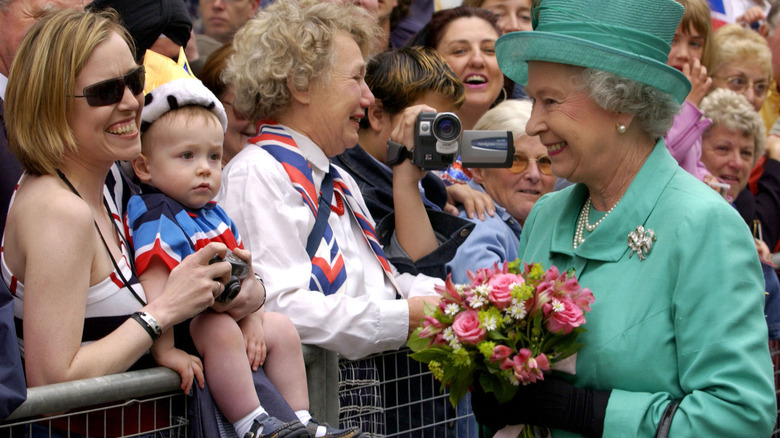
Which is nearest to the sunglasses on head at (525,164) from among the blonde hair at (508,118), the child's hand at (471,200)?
the blonde hair at (508,118)

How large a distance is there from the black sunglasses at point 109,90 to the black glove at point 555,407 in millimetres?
1369

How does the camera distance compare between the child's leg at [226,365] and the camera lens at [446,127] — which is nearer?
A: the child's leg at [226,365]

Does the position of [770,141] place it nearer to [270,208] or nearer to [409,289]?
[409,289]

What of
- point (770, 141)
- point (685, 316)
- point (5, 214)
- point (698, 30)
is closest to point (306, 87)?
point (5, 214)

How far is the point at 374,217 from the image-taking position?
4.14 metres

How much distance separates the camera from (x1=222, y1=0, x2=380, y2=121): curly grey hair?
3.70 meters

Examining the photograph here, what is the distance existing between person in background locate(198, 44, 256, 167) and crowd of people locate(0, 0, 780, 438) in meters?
0.57

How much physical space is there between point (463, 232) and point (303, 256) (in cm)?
87

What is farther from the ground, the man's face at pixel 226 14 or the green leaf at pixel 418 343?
the man's face at pixel 226 14

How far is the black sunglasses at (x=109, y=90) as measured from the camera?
2770 millimetres

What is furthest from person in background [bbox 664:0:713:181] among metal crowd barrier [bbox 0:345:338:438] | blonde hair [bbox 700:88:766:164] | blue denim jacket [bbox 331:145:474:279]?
metal crowd barrier [bbox 0:345:338:438]

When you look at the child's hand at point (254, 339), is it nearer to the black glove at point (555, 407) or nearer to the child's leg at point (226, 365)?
the child's leg at point (226, 365)

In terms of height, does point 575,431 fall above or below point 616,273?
below

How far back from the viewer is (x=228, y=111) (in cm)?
442
